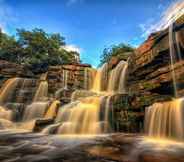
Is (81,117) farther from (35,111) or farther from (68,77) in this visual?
(68,77)

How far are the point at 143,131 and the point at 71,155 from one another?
566 cm

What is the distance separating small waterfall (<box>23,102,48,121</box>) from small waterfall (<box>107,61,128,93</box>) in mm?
6839

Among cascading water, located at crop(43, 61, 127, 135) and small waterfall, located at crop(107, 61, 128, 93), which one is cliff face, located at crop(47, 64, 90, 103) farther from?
cascading water, located at crop(43, 61, 127, 135)

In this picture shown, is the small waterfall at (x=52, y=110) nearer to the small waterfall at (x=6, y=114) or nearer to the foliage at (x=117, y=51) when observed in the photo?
the small waterfall at (x=6, y=114)

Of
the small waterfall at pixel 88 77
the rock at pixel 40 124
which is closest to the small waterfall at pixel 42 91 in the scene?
the small waterfall at pixel 88 77

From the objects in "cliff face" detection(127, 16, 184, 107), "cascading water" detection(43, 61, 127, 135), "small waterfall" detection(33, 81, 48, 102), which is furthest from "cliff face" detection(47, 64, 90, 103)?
"cascading water" detection(43, 61, 127, 135)

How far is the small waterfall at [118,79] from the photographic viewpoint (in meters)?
18.8

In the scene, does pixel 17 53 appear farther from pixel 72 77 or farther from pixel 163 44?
pixel 163 44

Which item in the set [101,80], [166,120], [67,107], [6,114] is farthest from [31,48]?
[166,120]

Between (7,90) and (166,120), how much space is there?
17.8m

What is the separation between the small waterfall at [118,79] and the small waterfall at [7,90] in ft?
33.4

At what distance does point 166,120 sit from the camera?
9242 mm

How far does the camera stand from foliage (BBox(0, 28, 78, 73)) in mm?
31781

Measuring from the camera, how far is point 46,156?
589cm
